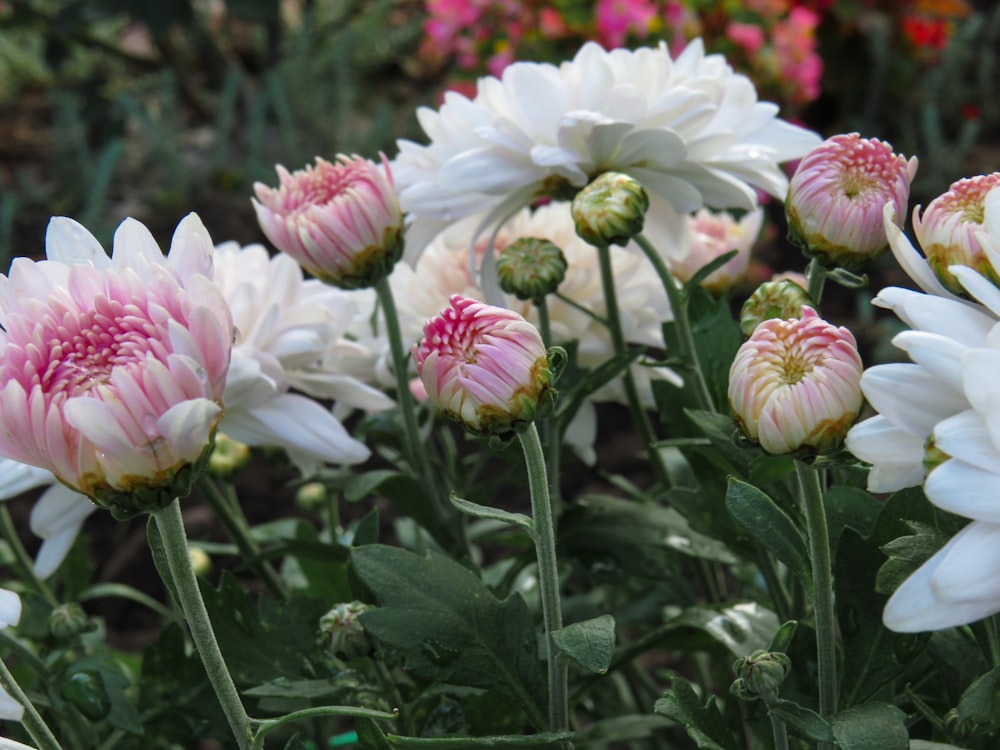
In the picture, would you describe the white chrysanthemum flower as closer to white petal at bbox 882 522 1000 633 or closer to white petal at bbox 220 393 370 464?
white petal at bbox 220 393 370 464

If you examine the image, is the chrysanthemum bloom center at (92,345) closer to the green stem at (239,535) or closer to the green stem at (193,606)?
the green stem at (193,606)

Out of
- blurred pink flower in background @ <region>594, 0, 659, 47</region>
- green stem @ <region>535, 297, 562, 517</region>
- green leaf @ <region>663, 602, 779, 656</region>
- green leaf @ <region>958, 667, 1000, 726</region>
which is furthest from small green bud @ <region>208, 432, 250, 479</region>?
blurred pink flower in background @ <region>594, 0, 659, 47</region>

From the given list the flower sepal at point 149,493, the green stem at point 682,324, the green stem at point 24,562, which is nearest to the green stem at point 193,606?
the flower sepal at point 149,493

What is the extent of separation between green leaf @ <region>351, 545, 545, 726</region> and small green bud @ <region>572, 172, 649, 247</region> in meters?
0.20

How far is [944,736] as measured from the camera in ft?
2.21

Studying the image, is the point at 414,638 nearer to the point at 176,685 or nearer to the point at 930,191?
the point at 176,685

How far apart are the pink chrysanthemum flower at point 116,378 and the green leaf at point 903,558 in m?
0.29

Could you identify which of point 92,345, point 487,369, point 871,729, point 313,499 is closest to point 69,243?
point 92,345

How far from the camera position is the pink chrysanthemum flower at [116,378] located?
478 mm

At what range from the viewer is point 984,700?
1.65 ft

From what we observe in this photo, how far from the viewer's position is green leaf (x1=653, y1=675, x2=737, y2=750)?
0.55m

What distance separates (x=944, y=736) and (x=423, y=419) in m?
0.42

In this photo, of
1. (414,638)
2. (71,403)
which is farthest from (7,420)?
(414,638)

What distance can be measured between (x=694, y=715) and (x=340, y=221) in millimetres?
344
